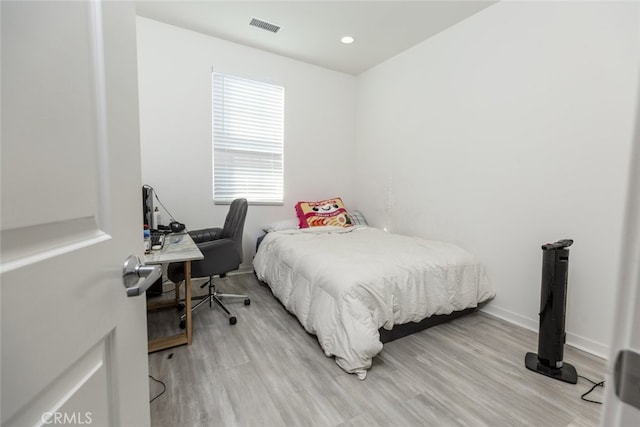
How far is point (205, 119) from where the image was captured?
134 inches

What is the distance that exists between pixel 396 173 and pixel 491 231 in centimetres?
142

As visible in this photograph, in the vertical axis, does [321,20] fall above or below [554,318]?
above

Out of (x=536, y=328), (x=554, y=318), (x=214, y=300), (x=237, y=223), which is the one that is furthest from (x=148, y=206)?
(x=536, y=328)

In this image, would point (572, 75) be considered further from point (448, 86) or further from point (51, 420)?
point (51, 420)

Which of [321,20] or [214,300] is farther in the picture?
[321,20]

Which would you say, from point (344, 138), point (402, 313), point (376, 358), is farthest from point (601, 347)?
point (344, 138)

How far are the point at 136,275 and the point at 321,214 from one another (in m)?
3.23

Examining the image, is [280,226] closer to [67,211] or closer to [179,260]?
[179,260]

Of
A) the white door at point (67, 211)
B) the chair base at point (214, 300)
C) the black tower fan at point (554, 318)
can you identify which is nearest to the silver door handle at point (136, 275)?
the white door at point (67, 211)

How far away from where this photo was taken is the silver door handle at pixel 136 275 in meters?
0.59

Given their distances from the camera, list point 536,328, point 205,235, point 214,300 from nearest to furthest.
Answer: point 536,328, point 214,300, point 205,235

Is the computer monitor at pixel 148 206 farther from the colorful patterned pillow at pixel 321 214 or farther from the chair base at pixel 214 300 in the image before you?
the colorful patterned pillow at pixel 321 214

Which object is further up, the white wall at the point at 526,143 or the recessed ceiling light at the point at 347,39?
the recessed ceiling light at the point at 347,39

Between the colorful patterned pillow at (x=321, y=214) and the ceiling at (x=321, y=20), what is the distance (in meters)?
2.03
